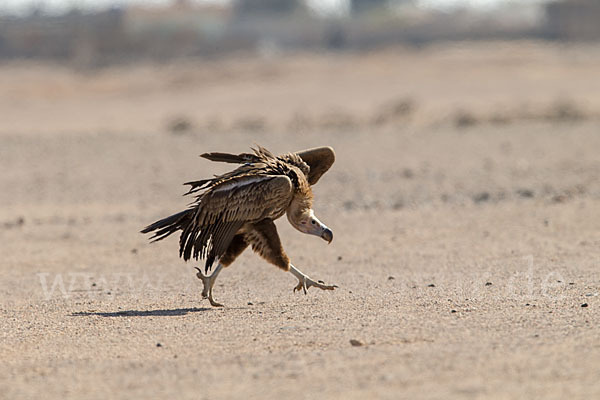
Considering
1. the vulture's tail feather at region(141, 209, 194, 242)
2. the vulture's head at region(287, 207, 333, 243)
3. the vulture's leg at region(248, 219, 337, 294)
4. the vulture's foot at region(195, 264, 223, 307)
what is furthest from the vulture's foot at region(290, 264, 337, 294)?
the vulture's tail feather at region(141, 209, 194, 242)

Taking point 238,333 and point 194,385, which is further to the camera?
point 238,333

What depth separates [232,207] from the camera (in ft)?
25.0

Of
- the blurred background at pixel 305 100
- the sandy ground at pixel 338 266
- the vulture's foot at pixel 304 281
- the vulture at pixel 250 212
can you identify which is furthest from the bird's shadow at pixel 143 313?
the blurred background at pixel 305 100

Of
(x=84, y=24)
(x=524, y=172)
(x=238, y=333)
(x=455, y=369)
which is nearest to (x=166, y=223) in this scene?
(x=238, y=333)

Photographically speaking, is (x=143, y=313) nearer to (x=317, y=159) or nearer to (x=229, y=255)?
(x=229, y=255)

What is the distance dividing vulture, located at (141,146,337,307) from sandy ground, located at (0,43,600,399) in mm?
457

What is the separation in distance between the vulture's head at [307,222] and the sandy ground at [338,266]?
55cm

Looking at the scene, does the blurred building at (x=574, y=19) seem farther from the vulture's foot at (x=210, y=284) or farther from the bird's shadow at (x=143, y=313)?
the bird's shadow at (x=143, y=313)

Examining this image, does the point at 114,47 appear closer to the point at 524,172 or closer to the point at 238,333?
the point at 524,172

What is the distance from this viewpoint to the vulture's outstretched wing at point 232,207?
7535 mm

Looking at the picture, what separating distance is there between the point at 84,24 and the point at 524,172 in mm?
45356

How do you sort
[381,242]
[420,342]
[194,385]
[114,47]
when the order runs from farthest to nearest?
[114,47] < [381,242] < [420,342] < [194,385]

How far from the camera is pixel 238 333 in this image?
22.4 ft

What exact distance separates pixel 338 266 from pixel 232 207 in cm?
247
